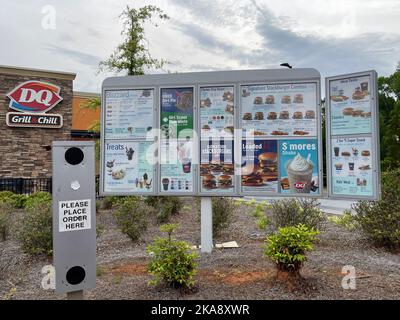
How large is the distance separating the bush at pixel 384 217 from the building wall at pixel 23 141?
16.2 meters

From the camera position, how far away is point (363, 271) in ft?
15.5

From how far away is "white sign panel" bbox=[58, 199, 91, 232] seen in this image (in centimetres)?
278

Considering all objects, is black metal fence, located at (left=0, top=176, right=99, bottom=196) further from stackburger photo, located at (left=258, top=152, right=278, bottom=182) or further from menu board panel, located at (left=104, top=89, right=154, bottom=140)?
stackburger photo, located at (left=258, top=152, right=278, bottom=182)

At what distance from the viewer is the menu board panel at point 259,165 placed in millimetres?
5695

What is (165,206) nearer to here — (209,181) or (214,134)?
(209,181)

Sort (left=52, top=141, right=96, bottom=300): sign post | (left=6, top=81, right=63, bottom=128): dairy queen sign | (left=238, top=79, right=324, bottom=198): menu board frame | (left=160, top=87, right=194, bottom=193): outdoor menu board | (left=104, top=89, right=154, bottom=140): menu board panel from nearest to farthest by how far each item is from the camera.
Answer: (left=52, top=141, right=96, bottom=300): sign post < (left=238, top=79, right=324, bottom=198): menu board frame < (left=160, top=87, right=194, bottom=193): outdoor menu board < (left=104, top=89, right=154, bottom=140): menu board panel < (left=6, top=81, right=63, bottom=128): dairy queen sign

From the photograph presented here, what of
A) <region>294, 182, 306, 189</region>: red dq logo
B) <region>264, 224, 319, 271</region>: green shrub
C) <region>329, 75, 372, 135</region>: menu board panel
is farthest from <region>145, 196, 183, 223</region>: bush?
<region>264, 224, 319, 271</region>: green shrub

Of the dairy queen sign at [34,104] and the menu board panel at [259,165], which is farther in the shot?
the dairy queen sign at [34,104]

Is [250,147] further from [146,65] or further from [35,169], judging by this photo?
[35,169]

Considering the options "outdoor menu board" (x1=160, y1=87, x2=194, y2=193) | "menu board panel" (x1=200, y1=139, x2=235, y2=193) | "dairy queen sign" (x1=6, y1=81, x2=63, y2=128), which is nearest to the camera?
"menu board panel" (x1=200, y1=139, x2=235, y2=193)

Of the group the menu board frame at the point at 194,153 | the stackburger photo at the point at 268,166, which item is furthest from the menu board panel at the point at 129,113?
the stackburger photo at the point at 268,166

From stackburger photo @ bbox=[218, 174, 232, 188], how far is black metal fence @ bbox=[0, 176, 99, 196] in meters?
13.2

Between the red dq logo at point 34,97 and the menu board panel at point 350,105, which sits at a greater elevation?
the red dq logo at point 34,97

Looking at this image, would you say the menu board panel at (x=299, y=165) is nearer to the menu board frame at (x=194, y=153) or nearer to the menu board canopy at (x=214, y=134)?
the menu board canopy at (x=214, y=134)
